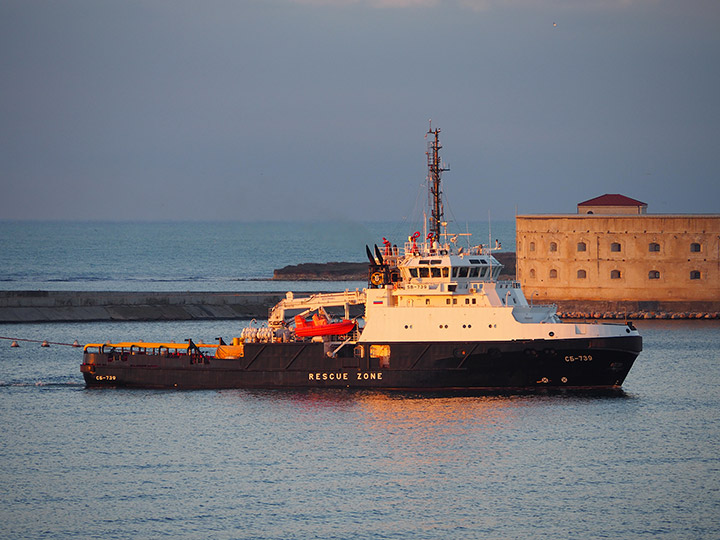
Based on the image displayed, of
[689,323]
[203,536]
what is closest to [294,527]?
[203,536]

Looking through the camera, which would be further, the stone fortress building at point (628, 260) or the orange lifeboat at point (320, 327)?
the stone fortress building at point (628, 260)

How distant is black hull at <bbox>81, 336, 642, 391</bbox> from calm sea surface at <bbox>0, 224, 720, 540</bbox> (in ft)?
2.93

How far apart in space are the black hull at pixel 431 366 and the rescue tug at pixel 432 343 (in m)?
0.04

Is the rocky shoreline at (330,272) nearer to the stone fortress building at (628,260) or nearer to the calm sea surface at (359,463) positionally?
the stone fortress building at (628,260)

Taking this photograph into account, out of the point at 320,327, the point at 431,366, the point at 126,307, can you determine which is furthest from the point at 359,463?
the point at 126,307

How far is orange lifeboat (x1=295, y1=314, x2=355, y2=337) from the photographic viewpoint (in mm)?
44969

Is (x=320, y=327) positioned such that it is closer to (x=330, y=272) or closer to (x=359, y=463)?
(x=359, y=463)

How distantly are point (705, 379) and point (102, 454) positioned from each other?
89.8 ft

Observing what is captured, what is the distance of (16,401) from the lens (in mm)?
43969

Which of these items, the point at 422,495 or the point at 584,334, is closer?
the point at 422,495

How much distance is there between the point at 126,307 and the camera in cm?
8594

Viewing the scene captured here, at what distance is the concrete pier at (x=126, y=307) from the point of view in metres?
82.8

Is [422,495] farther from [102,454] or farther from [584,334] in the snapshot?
[584,334]

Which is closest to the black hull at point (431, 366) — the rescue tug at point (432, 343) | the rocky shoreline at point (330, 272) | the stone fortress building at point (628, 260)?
the rescue tug at point (432, 343)
